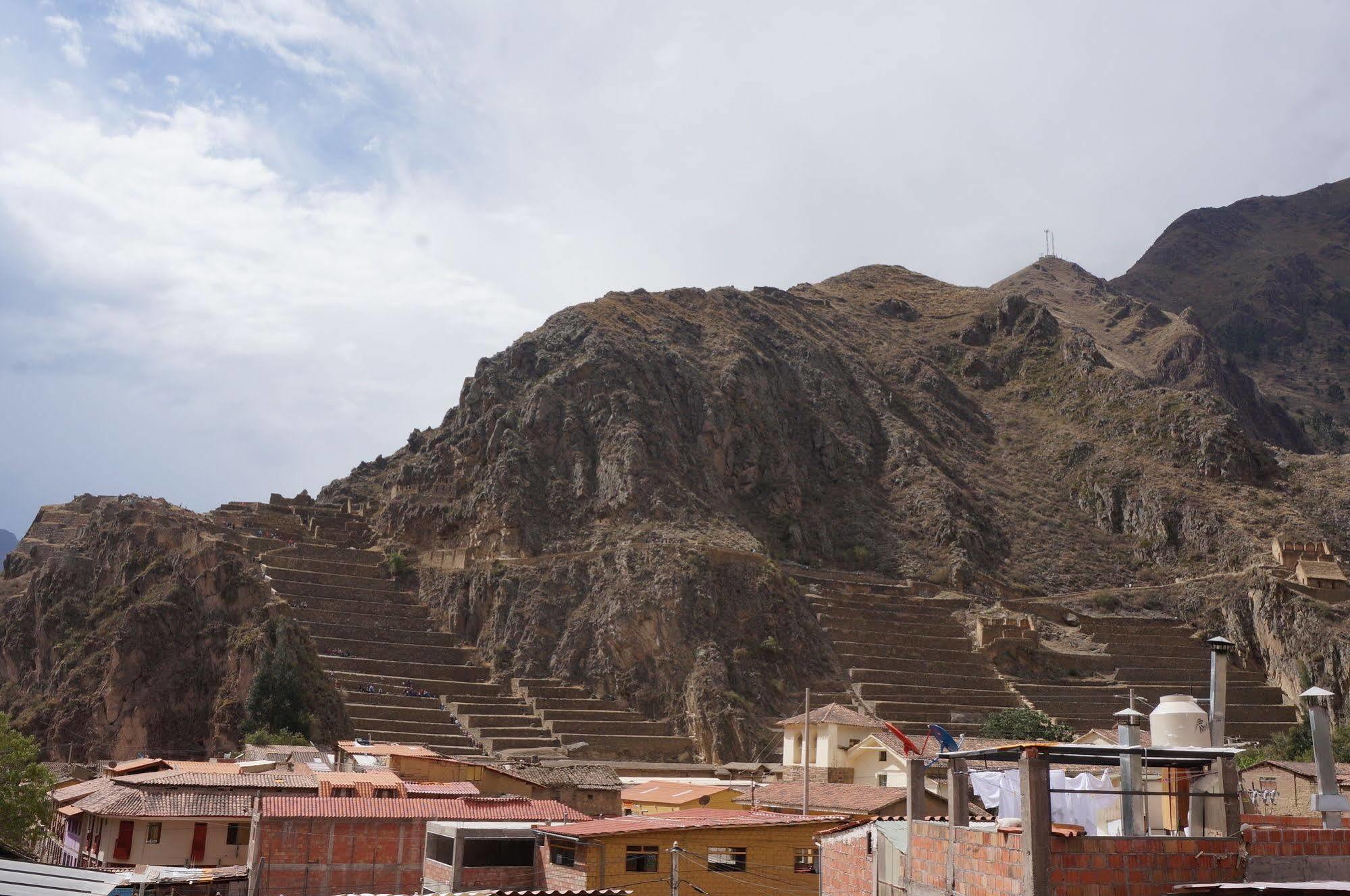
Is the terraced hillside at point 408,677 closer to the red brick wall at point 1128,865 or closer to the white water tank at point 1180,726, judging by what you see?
the white water tank at point 1180,726

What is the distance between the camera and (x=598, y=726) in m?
65.3

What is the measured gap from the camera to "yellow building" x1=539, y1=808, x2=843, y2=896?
24.5 metres

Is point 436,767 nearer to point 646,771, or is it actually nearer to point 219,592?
point 646,771

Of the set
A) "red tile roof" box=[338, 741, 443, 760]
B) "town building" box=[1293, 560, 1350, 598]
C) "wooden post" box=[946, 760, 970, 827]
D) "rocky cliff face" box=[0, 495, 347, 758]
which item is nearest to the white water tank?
"wooden post" box=[946, 760, 970, 827]

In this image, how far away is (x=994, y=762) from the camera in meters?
14.8

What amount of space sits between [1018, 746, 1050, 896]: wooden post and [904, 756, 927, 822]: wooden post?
2.99 meters

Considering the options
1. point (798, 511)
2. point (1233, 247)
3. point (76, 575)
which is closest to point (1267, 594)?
point (798, 511)

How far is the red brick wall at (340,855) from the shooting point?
2617cm

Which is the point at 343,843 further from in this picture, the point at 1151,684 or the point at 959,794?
the point at 1151,684

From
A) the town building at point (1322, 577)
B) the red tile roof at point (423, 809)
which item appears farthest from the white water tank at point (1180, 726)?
the town building at point (1322, 577)

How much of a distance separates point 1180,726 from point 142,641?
61767 mm

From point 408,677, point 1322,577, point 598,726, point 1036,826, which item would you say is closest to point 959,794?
point 1036,826

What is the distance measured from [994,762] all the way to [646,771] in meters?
43.5

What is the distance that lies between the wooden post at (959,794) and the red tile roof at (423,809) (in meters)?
16.0
